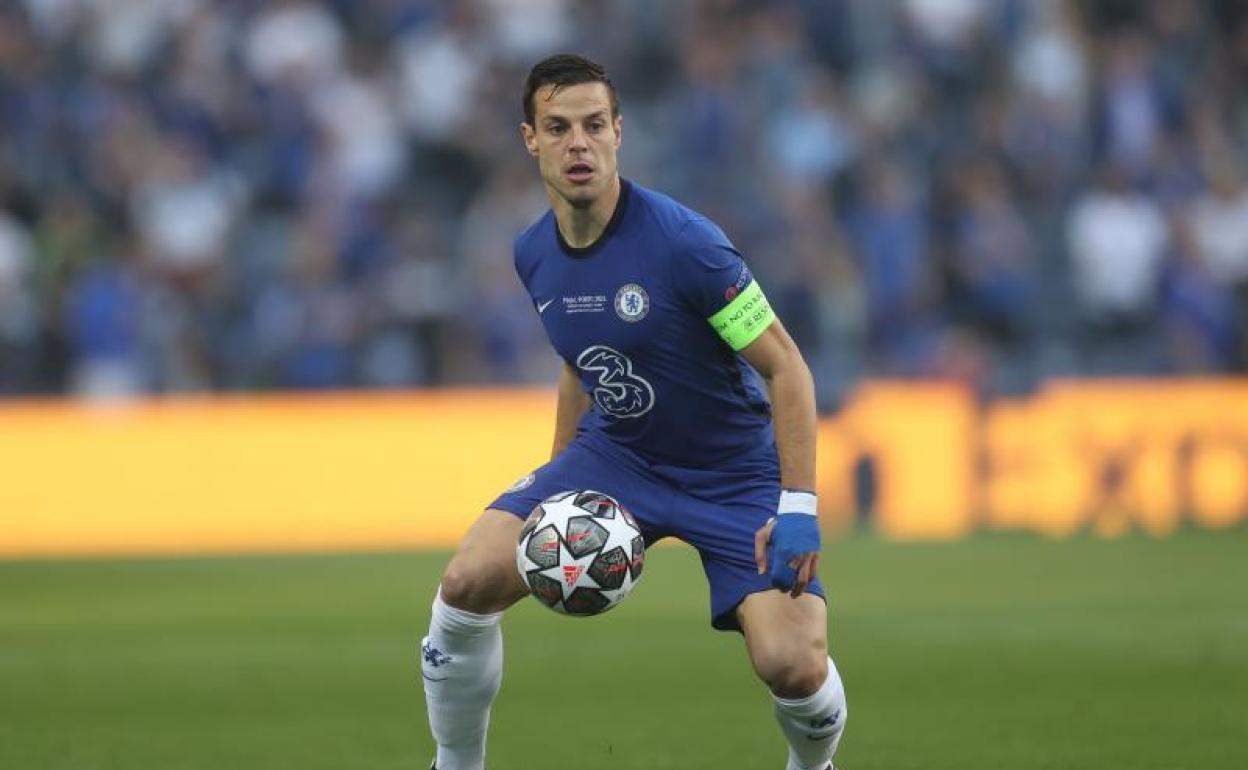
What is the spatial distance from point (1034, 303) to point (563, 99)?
1208 centimetres

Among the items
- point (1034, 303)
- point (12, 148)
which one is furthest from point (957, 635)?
point (12, 148)

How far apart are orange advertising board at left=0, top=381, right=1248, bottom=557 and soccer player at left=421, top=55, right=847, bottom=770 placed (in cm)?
964

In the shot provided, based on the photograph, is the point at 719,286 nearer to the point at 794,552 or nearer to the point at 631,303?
the point at 631,303

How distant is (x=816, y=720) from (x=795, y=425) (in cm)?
86

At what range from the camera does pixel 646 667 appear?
9.98m

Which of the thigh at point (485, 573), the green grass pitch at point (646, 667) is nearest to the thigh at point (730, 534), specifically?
the thigh at point (485, 573)

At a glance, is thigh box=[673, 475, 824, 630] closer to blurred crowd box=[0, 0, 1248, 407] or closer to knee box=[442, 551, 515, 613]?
knee box=[442, 551, 515, 613]

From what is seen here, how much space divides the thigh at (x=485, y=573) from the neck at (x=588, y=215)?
864 mm

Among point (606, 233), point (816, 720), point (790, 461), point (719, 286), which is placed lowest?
point (816, 720)

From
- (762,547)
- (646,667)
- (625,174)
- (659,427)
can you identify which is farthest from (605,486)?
(625,174)

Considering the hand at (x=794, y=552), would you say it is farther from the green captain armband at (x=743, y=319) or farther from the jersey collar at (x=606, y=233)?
the jersey collar at (x=606, y=233)

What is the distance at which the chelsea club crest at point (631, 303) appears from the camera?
Answer: 249 inches

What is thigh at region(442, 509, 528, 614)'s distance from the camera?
6324mm

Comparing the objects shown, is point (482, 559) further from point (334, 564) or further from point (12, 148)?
point (12, 148)
